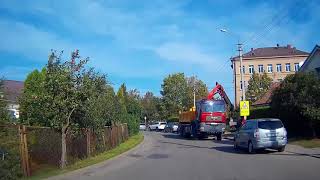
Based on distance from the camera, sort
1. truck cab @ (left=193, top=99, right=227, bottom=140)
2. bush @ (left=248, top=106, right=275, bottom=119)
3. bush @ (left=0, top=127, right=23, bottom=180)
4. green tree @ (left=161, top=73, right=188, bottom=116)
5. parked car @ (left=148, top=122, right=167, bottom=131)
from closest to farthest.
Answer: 1. bush @ (left=0, top=127, right=23, bottom=180)
2. bush @ (left=248, top=106, right=275, bottom=119)
3. truck cab @ (left=193, top=99, right=227, bottom=140)
4. parked car @ (left=148, top=122, right=167, bottom=131)
5. green tree @ (left=161, top=73, right=188, bottom=116)

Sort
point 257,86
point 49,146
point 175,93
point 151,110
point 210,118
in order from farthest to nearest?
point 151,110
point 175,93
point 257,86
point 210,118
point 49,146

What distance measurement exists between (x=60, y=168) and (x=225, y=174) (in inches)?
268

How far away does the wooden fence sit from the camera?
1491 centimetres

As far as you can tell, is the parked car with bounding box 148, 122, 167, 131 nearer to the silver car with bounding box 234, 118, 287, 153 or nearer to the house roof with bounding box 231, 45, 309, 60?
the house roof with bounding box 231, 45, 309, 60

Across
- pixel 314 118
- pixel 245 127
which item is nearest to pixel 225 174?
pixel 245 127

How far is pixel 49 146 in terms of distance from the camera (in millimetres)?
17703

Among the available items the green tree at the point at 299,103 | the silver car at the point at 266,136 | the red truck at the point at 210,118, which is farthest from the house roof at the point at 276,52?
the silver car at the point at 266,136

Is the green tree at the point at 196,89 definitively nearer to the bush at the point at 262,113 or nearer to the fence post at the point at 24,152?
the bush at the point at 262,113

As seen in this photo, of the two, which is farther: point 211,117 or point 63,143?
point 211,117

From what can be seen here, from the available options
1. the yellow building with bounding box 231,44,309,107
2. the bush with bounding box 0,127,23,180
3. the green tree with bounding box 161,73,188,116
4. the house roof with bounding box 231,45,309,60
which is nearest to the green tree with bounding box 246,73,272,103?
the yellow building with bounding box 231,44,309,107

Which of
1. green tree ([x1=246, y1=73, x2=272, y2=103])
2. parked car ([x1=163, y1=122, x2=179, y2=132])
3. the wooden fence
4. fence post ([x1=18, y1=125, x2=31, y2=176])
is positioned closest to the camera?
fence post ([x1=18, y1=125, x2=31, y2=176])

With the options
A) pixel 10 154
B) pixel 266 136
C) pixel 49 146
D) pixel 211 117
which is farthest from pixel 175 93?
pixel 10 154

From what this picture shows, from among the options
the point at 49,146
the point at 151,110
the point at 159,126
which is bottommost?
the point at 159,126

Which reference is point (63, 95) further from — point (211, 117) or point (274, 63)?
point (274, 63)
